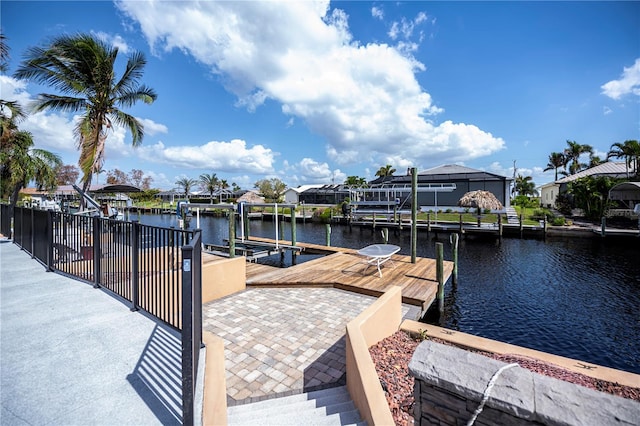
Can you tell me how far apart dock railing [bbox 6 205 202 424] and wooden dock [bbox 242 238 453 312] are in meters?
3.22

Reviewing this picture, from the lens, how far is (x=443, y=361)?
2.03m

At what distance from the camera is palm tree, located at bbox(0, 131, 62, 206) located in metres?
16.0

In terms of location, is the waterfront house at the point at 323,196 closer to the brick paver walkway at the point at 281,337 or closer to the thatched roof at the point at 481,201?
the thatched roof at the point at 481,201

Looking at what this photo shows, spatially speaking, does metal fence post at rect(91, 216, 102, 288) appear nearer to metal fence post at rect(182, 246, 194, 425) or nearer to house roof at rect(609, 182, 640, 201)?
metal fence post at rect(182, 246, 194, 425)

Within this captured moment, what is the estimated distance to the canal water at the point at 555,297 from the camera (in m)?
7.74

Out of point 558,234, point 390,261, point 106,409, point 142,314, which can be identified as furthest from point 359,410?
Result: point 558,234

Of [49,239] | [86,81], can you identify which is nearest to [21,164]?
[86,81]

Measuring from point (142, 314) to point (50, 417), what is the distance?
2.10 metres

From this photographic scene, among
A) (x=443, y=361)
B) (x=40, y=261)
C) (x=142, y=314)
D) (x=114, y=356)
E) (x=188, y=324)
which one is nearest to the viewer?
(x=443, y=361)

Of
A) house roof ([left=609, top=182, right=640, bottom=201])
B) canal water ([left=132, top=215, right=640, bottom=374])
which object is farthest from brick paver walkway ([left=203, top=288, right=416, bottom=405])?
house roof ([left=609, top=182, right=640, bottom=201])

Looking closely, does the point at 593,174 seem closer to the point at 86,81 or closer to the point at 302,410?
the point at 302,410

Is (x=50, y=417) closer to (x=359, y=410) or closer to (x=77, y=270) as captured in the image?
(x=359, y=410)

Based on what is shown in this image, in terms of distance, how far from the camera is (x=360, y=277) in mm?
8531

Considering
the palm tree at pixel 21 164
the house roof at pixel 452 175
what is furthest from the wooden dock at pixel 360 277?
the house roof at pixel 452 175
